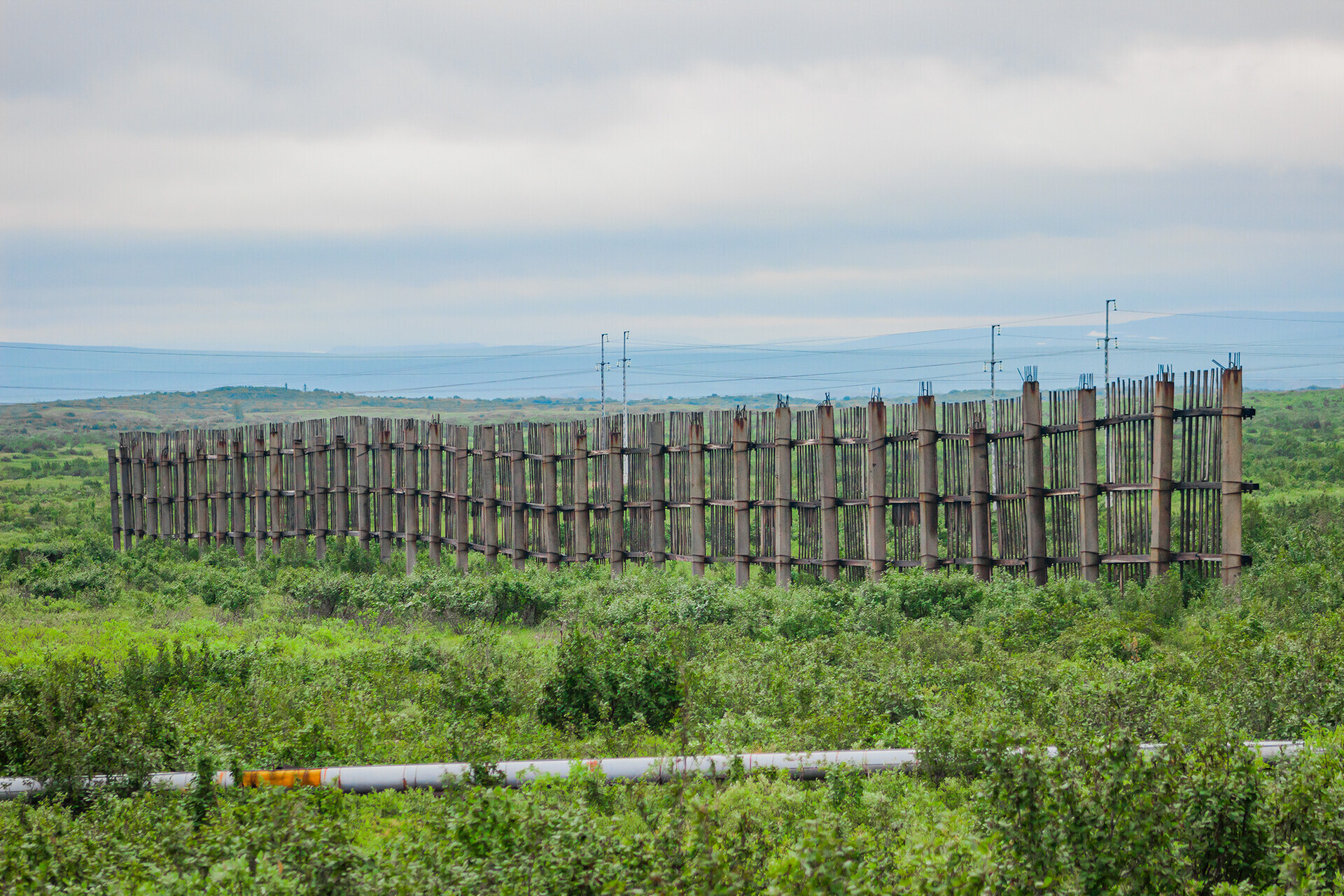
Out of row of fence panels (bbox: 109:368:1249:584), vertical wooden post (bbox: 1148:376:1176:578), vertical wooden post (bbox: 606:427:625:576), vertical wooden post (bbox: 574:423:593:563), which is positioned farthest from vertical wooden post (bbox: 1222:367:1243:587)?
vertical wooden post (bbox: 574:423:593:563)

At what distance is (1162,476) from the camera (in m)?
13.2

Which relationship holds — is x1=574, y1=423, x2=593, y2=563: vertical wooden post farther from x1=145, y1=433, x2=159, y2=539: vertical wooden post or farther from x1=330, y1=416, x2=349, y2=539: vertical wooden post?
x1=145, y1=433, x2=159, y2=539: vertical wooden post

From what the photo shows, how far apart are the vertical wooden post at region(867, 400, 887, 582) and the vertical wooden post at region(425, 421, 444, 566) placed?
874cm

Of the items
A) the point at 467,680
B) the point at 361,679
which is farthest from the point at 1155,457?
the point at 361,679

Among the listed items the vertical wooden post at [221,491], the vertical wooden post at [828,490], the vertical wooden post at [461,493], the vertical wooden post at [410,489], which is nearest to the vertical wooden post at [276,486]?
the vertical wooden post at [221,491]

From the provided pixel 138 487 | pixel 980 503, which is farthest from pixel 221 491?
pixel 980 503

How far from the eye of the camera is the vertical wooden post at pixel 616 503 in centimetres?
1862

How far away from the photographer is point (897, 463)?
15.5 metres

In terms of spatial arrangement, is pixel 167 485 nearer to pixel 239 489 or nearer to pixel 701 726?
pixel 239 489

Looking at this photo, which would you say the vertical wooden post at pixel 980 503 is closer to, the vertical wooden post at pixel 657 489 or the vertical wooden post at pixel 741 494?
the vertical wooden post at pixel 741 494

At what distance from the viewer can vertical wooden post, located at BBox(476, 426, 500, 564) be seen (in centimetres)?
2062

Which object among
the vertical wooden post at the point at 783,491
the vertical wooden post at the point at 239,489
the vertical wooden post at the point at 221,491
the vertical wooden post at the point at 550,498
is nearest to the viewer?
the vertical wooden post at the point at 783,491

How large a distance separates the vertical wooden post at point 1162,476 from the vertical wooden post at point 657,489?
7.14m

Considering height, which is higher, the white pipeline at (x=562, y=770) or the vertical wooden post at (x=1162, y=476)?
the vertical wooden post at (x=1162, y=476)
